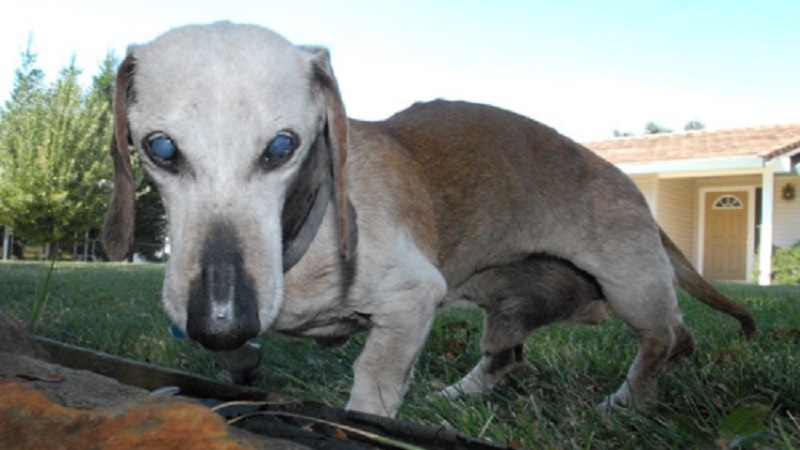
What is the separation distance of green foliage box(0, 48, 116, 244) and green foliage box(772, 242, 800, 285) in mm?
24531

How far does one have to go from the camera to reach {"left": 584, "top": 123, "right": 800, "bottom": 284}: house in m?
20.6

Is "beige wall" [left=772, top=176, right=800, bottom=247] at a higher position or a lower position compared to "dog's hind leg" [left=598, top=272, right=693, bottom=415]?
lower

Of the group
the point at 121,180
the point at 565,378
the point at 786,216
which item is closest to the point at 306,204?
the point at 121,180

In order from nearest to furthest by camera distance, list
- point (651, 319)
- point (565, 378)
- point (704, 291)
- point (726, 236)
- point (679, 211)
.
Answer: point (565, 378) → point (651, 319) → point (704, 291) → point (726, 236) → point (679, 211)

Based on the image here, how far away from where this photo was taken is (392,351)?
2.73 m

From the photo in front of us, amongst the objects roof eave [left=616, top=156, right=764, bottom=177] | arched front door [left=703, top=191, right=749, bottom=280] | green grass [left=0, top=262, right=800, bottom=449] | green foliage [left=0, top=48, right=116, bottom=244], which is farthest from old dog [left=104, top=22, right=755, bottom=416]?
green foliage [left=0, top=48, right=116, bottom=244]

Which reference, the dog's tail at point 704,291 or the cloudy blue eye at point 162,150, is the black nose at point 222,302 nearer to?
the cloudy blue eye at point 162,150

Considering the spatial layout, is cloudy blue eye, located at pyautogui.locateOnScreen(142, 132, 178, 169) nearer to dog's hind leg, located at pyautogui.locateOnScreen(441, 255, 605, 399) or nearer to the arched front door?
dog's hind leg, located at pyautogui.locateOnScreen(441, 255, 605, 399)

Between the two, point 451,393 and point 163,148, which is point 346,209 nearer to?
point 163,148

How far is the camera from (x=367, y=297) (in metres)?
2.78

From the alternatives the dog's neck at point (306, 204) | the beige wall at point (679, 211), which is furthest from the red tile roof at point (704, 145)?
the dog's neck at point (306, 204)

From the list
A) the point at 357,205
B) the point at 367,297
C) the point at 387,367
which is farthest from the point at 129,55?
the point at 387,367

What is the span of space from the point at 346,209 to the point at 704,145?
21642 millimetres

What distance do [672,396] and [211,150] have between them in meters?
2.00
